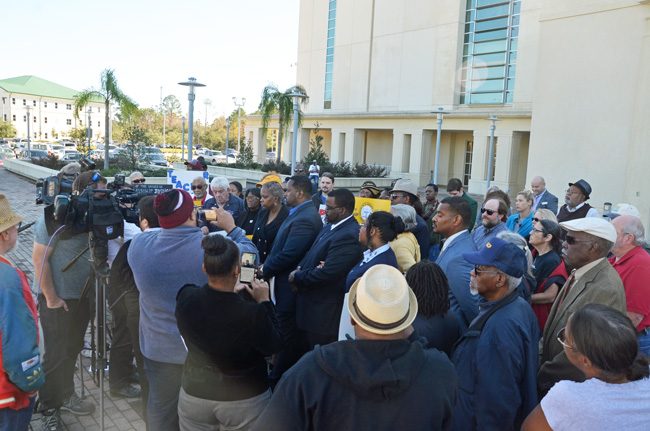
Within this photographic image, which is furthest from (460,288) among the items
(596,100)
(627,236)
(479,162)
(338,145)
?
(338,145)

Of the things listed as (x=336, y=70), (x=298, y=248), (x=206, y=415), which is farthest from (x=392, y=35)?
(x=206, y=415)

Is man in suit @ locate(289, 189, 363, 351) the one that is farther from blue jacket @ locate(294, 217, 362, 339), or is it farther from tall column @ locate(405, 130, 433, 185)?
tall column @ locate(405, 130, 433, 185)

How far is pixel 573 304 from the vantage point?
3463 millimetres

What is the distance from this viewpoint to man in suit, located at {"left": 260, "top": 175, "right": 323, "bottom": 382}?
512 cm

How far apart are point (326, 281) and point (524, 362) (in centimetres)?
209

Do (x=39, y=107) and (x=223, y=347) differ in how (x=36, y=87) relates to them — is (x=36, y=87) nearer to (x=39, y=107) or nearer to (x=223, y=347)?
(x=39, y=107)

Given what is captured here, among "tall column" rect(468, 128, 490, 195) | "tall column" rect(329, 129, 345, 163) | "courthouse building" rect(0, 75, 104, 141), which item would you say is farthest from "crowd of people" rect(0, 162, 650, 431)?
"courthouse building" rect(0, 75, 104, 141)

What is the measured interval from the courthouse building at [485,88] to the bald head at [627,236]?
14.2m

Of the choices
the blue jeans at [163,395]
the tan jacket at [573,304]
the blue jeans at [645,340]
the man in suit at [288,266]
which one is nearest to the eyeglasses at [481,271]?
the tan jacket at [573,304]

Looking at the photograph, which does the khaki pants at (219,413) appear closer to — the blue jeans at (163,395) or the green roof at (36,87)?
the blue jeans at (163,395)

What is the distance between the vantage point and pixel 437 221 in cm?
459

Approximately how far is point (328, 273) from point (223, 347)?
1.97 meters

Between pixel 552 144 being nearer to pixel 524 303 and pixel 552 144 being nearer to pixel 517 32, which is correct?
pixel 517 32

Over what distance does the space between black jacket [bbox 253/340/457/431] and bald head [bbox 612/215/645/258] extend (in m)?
3.13
